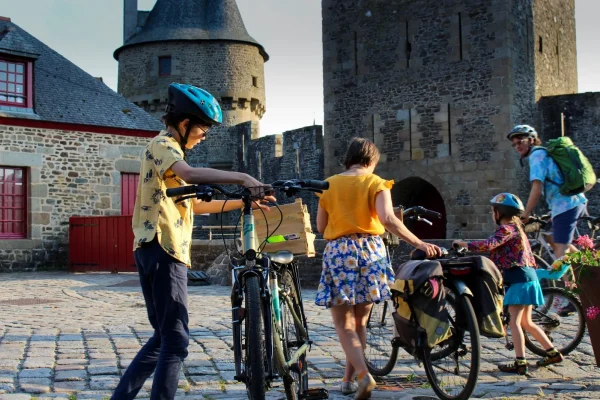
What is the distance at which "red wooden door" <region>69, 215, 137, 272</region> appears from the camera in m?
16.9

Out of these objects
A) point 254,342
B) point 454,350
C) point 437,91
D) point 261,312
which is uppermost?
point 437,91

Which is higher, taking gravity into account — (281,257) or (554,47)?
(554,47)

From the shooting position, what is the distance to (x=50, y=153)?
1803 centimetres

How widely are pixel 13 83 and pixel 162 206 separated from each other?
606 inches

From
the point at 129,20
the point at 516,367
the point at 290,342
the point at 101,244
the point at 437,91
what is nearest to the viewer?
the point at 290,342

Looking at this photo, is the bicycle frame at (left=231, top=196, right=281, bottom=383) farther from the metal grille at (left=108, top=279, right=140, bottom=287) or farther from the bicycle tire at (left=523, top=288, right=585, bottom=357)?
the metal grille at (left=108, top=279, right=140, bottom=287)

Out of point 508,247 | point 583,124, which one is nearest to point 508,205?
point 508,247

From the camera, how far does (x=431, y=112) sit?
801 inches

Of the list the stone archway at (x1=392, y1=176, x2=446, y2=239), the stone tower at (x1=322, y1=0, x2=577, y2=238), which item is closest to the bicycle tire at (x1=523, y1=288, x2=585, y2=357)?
the stone tower at (x1=322, y1=0, x2=577, y2=238)

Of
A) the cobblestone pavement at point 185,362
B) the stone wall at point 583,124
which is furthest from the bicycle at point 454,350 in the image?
the stone wall at point 583,124

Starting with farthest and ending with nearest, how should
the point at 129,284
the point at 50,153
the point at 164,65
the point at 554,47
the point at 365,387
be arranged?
the point at 164,65, the point at 554,47, the point at 50,153, the point at 129,284, the point at 365,387

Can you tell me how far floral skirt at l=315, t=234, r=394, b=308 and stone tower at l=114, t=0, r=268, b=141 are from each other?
31839 millimetres

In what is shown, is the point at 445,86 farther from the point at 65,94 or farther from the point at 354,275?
the point at 354,275

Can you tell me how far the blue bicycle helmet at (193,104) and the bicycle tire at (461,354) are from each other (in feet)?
5.36
